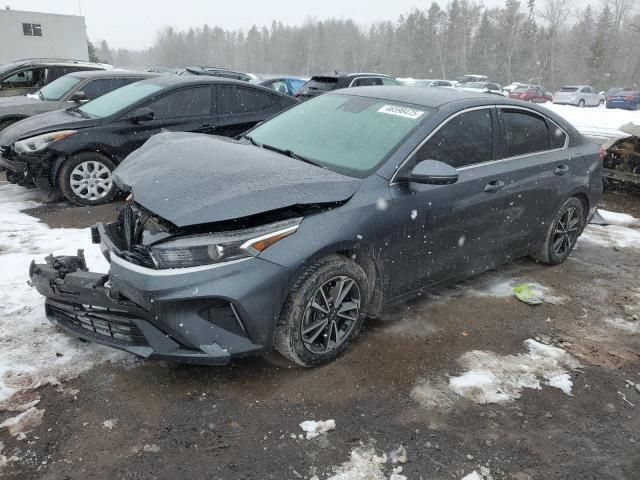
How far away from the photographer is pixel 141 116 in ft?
21.3

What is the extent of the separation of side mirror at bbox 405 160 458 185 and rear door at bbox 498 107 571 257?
1100 millimetres

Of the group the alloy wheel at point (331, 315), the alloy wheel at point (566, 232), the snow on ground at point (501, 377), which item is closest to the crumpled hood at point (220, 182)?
the alloy wheel at point (331, 315)

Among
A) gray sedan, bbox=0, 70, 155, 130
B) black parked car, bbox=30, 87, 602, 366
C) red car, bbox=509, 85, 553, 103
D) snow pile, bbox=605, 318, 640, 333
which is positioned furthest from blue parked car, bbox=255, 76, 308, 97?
red car, bbox=509, 85, 553, 103

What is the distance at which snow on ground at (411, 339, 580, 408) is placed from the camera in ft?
10.3

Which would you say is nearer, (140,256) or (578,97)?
(140,256)

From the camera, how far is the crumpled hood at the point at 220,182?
2.82 meters

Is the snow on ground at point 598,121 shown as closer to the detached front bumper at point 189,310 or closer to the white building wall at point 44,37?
the detached front bumper at point 189,310

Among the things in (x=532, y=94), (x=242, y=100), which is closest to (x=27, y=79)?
(x=242, y=100)

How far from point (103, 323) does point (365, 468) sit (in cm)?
164

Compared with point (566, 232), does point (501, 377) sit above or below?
below

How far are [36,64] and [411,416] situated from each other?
1138 centimetres

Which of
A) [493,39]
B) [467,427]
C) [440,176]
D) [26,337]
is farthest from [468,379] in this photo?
[493,39]

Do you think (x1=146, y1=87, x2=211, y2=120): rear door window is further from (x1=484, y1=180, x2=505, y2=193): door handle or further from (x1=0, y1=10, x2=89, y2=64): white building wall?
(x1=0, y1=10, x2=89, y2=64): white building wall

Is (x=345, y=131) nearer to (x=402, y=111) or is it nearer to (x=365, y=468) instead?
(x=402, y=111)
